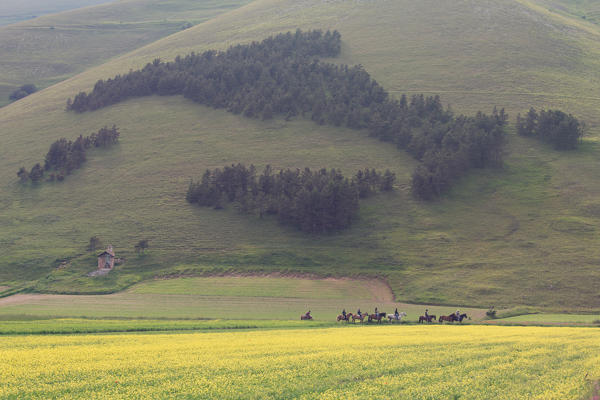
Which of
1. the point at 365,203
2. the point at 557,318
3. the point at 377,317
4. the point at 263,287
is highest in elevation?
the point at 365,203

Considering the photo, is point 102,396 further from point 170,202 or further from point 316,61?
point 316,61

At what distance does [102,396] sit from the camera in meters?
19.7

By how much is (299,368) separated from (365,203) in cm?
7174

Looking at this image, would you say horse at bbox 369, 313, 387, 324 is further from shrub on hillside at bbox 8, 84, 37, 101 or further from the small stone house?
shrub on hillside at bbox 8, 84, 37, 101

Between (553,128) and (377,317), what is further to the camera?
(553,128)

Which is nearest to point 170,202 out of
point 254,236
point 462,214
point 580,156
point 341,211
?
point 254,236

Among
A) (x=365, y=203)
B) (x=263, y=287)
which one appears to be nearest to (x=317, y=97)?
(x=365, y=203)

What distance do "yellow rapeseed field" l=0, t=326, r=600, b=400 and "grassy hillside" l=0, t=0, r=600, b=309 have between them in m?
37.0

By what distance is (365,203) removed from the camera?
93938 mm

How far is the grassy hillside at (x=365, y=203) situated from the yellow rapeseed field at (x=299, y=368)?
1456 inches

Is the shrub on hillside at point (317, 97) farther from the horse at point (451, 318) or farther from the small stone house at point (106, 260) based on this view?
the small stone house at point (106, 260)

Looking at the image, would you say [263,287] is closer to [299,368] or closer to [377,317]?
[377,317]

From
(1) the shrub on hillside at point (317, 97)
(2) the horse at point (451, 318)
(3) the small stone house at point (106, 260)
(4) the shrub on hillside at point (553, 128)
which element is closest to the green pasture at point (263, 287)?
(3) the small stone house at point (106, 260)

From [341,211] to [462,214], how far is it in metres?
23.9
